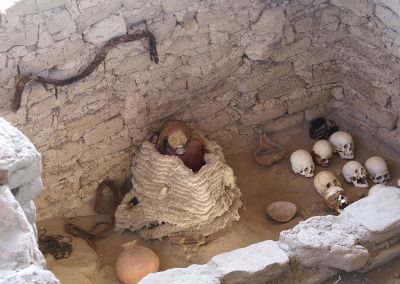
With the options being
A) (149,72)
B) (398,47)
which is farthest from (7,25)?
(398,47)

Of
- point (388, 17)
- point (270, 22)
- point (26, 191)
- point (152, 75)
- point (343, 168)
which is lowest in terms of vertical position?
point (343, 168)

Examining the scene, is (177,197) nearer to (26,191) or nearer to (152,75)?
(152,75)

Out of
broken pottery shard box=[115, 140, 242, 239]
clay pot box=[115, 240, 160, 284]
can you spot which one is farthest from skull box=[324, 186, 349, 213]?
clay pot box=[115, 240, 160, 284]

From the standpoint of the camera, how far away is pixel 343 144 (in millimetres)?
5676

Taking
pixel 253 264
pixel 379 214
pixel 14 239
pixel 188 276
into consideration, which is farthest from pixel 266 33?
pixel 14 239

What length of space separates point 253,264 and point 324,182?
179 centimetres

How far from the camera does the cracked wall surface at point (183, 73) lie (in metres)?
4.62

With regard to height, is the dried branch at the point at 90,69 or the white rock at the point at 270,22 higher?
the white rock at the point at 270,22

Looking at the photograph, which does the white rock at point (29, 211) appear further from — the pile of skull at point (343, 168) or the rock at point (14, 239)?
the pile of skull at point (343, 168)

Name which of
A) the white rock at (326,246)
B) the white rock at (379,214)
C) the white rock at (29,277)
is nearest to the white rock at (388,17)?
the white rock at (379,214)

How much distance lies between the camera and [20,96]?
4605 millimetres

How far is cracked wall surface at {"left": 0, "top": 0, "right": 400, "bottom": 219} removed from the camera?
15.1 feet

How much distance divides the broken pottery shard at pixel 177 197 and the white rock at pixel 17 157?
7.35 feet

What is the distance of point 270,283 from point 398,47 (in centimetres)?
223
